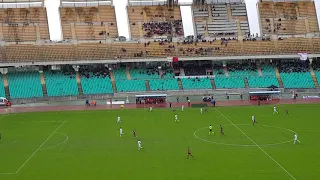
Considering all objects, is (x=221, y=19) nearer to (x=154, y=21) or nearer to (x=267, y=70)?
(x=154, y=21)

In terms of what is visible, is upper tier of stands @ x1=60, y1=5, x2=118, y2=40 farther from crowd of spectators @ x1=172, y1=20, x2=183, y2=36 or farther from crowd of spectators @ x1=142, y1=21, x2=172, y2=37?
crowd of spectators @ x1=172, y1=20, x2=183, y2=36

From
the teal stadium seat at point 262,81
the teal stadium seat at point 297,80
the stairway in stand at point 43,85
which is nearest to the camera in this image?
the stairway in stand at point 43,85

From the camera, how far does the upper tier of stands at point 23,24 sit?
209 feet

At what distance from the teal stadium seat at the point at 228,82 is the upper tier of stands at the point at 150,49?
4.71 metres

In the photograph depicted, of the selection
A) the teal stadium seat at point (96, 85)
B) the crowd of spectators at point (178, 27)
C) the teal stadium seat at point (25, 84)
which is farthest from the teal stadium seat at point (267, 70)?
the teal stadium seat at point (25, 84)

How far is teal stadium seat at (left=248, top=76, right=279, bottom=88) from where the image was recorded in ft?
199

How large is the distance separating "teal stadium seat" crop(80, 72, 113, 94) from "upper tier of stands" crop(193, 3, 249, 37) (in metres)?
19.8

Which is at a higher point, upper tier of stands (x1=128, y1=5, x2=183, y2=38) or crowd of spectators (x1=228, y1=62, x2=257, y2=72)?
upper tier of stands (x1=128, y1=5, x2=183, y2=38)

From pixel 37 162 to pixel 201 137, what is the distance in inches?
559

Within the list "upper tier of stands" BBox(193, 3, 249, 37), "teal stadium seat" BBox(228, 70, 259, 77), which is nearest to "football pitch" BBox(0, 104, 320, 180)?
"teal stadium seat" BBox(228, 70, 259, 77)

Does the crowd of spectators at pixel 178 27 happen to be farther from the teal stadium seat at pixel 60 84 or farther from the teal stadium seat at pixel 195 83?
the teal stadium seat at pixel 60 84

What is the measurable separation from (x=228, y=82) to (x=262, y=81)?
5.35 meters

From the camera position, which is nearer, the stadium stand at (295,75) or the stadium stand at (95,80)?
the stadium stand at (95,80)

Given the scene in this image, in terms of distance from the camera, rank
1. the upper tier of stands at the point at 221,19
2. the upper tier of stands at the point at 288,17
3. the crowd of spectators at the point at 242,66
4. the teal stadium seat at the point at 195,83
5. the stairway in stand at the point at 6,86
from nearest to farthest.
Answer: the stairway in stand at the point at 6,86 < the teal stadium seat at the point at 195,83 < the crowd of spectators at the point at 242,66 < the upper tier of stands at the point at 221,19 < the upper tier of stands at the point at 288,17
